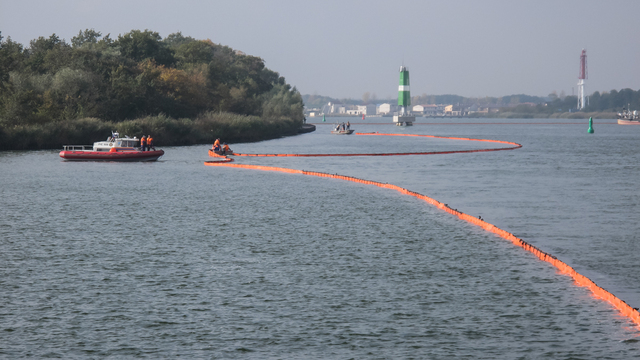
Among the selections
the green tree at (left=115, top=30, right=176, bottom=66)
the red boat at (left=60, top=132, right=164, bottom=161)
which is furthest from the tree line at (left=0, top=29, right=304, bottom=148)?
the red boat at (left=60, top=132, right=164, bottom=161)

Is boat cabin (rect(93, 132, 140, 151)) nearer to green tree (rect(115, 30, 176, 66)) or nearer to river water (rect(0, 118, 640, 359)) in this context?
river water (rect(0, 118, 640, 359))

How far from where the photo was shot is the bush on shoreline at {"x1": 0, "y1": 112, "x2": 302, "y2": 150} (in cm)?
7694

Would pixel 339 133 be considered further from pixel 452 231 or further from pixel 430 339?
pixel 430 339

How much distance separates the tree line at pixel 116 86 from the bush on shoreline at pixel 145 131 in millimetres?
497

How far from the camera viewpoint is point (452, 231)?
947 inches

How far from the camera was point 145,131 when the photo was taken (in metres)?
87.3

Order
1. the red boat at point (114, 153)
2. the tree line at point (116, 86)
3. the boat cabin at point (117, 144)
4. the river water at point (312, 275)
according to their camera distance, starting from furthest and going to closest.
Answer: the tree line at point (116, 86), the boat cabin at point (117, 144), the red boat at point (114, 153), the river water at point (312, 275)

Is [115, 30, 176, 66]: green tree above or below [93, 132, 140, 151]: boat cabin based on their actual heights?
above

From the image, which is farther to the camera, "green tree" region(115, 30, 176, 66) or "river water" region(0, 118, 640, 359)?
"green tree" region(115, 30, 176, 66)

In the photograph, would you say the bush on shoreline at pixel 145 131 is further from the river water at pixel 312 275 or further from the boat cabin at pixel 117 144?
the river water at pixel 312 275

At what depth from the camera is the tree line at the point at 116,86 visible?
8569cm

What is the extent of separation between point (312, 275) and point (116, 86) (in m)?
86.2

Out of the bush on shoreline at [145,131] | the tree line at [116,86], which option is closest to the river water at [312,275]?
the bush on shoreline at [145,131]

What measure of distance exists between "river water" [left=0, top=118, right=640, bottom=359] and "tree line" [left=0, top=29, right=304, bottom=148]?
172 feet
